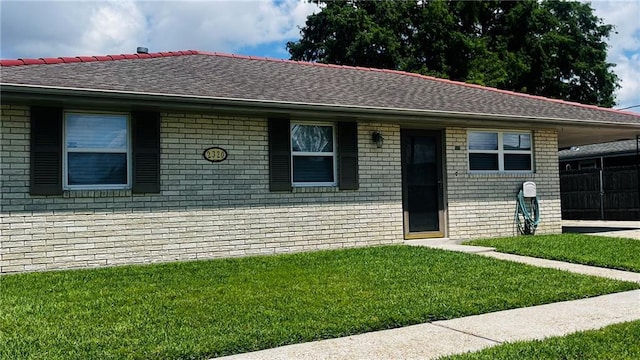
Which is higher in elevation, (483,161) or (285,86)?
(285,86)

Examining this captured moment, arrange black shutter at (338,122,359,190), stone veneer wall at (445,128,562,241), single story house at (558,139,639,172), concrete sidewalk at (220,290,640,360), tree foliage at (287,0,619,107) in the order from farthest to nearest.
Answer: tree foliage at (287,0,619,107) < single story house at (558,139,639,172) < stone veneer wall at (445,128,562,241) < black shutter at (338,122,359,190) < concrete sidewalk at (220,290,640,360)

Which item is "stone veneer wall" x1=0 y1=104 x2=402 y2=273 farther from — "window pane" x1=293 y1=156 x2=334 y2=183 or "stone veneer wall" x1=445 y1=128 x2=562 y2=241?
"stone veneer wall" x1=445 y1=128 x2=562 y2=241

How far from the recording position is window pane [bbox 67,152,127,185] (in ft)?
27.0

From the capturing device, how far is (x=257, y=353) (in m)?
4.17

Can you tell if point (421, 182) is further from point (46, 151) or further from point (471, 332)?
point (46, 151)

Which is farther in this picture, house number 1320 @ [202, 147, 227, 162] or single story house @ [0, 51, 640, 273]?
house number 1320 @ [202, 147, 227, 162]

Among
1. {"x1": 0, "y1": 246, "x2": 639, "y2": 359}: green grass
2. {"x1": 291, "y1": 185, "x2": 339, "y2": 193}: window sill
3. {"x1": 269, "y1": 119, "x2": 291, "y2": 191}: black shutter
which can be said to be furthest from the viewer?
{"x1": 291, "y1": 185, "x2": 339, "y2": 193}: window sill

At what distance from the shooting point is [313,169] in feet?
32.9

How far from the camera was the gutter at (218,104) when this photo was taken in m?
7.40

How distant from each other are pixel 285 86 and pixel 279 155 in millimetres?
1569

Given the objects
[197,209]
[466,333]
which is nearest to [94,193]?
[197,209]

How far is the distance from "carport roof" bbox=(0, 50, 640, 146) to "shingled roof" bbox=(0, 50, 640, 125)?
16 mm

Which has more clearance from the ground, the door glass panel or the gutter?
the gutter

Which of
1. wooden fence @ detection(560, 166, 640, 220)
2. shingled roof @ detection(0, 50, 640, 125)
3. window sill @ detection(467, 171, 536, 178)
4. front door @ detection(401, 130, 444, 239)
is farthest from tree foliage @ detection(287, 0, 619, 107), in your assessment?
front door @ detection(401, 130, 444, 239)
